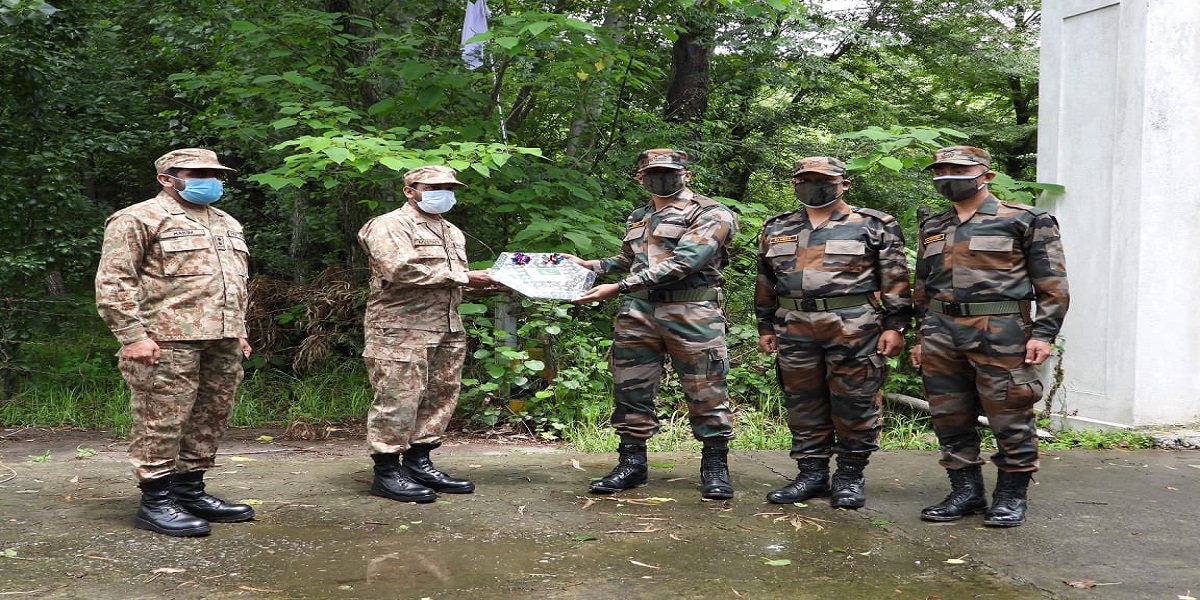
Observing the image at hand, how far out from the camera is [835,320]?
16.0 ft

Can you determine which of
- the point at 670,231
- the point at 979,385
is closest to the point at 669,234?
the point at 670,231

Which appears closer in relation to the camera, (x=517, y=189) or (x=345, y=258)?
(x=517, y=189)

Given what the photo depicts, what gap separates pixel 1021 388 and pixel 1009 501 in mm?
578

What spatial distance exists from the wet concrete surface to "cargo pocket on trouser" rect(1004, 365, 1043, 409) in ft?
2.01

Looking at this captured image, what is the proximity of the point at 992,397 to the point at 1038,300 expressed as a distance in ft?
1.70

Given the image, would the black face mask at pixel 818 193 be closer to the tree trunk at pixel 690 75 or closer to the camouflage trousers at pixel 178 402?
the camouflage trousers at pixel 178 402

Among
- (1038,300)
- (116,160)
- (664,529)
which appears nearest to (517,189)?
(664,529)

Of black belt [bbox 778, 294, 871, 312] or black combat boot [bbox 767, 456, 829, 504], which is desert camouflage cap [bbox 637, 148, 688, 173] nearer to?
black belt [bbox 778, 294, 871, 312]

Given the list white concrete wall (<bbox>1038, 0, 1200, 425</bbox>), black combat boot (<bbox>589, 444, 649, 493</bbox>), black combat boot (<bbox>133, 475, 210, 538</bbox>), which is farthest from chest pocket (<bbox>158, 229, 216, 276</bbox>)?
white concrete wall (<bbox>1038, 0, 1200, 425</bbox>)

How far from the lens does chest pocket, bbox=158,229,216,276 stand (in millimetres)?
4379

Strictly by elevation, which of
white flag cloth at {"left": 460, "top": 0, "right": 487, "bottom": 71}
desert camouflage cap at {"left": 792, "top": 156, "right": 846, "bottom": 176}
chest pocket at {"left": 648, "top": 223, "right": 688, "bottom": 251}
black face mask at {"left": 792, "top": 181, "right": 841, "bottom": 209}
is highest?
white flag cloth at {"left": 460, "top": 0, "right": 487, "bottom": 71}

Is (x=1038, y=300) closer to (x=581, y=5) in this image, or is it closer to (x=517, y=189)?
(x=517, y=189)

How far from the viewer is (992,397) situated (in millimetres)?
4594

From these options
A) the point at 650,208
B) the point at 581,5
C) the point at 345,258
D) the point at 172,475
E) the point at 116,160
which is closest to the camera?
the point at 172,475
